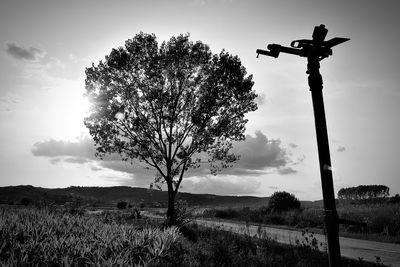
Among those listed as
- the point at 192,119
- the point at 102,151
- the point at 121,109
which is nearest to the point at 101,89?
the point at 121,109

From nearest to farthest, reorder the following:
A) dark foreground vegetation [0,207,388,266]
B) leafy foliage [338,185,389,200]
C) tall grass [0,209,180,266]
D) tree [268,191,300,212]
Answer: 1. tall grass [0,209,180,266]
2. dark foreground vegetation [0,207,388,266]
3. tree [268,191,300,212]
4. leafy foliage [338,185,389,200]

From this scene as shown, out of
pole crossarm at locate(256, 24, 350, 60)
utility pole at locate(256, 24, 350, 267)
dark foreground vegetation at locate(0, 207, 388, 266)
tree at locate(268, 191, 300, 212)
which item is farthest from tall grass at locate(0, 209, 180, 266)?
tree at locate(268, 191, 300, 212)

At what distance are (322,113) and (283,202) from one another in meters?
30.7

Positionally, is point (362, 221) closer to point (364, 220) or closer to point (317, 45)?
point (364, 220)

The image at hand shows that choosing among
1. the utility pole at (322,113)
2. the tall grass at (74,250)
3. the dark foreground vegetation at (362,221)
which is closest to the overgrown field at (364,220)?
the dark foreground vegetation at (362,221)

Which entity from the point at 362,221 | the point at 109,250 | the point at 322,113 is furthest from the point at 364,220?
the point at 322,113

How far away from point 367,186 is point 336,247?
114902 millimetres

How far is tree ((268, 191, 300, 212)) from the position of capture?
33.9 m

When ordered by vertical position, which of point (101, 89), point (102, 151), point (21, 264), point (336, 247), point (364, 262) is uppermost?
point (101, 89)

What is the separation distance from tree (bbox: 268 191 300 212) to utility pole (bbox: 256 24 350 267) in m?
30.2

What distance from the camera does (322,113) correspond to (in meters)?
4.87

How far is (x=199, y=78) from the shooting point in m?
23.8

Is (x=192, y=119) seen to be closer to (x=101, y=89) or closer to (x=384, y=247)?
(x=101, y=89)

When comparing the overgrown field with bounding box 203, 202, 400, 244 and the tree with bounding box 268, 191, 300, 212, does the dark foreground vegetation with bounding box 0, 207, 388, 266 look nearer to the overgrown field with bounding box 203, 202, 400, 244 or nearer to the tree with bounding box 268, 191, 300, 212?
the overgrown field with bounding box 203, 202, 400, 244
